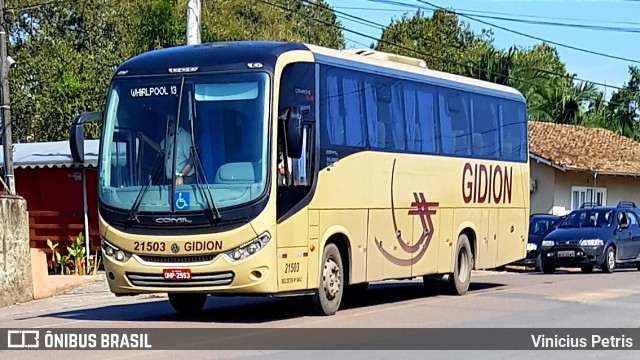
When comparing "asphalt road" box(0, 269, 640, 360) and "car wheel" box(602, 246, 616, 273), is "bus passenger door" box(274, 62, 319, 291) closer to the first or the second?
"asphalt road" box(0, 269, 640, 360)

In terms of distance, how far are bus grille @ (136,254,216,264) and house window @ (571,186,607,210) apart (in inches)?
1186

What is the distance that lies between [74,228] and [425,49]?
4661cm

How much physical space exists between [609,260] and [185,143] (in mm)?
16259

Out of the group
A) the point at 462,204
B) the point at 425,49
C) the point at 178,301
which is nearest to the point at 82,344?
the point at 178,301

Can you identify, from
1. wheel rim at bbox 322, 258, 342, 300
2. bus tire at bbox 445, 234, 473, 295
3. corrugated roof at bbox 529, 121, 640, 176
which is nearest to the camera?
wheel rim at bbox 322, 258, 342, 300

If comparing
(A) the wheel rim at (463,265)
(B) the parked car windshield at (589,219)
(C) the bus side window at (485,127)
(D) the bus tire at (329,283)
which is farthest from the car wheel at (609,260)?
(D) the bus tire at (329,283)

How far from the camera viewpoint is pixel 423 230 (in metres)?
18.1

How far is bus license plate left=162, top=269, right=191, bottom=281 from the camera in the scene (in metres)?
13.8

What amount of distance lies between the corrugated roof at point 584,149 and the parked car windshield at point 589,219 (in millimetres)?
9455

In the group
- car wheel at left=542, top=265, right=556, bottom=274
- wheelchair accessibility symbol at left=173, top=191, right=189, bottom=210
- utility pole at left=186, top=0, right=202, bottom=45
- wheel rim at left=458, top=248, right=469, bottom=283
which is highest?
utility pole at left=186, top=0, right=202, bottom=45

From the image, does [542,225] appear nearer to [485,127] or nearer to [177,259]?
[485,127]

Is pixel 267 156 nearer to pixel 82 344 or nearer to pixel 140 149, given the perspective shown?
pixel 140 149

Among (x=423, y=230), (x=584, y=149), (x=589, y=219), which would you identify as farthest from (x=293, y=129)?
(x=584, y=149)

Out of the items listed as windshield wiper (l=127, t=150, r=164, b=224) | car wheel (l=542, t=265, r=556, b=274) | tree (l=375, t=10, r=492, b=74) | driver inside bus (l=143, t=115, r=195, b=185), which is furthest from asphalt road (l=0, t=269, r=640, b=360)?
tree (l=375, t=10, r=492, b=74)
